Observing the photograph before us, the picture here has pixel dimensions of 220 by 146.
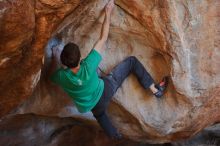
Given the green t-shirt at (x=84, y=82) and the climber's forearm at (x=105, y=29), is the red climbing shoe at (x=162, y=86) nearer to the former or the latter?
the green t-shirt at (x=84, y=82)

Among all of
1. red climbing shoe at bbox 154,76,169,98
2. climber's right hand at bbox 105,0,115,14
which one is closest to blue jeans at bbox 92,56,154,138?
red climbing shoe at bbox 154,76,169,98

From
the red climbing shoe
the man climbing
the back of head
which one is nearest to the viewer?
the back of head

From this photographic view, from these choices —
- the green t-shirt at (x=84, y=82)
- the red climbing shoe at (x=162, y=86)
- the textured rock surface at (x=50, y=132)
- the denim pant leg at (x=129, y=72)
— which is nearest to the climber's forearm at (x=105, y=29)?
the green t-shirt at (x=84, y=82)

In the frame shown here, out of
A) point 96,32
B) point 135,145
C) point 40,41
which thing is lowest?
point 135,145

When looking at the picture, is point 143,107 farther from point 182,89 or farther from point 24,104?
point 24,104

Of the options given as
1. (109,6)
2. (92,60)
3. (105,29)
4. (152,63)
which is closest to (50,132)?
(152,63)

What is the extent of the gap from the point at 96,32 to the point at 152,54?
571 mm

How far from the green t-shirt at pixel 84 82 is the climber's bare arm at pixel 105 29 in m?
0.06

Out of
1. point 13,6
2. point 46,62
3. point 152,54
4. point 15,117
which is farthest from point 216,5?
point 15,117

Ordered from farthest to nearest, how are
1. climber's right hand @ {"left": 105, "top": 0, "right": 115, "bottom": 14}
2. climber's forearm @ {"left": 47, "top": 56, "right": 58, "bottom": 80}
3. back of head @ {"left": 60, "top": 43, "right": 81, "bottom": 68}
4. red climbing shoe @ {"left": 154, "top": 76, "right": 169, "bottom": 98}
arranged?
red climbing shoe @ {"left": 154, "top": 76, "right": 169, "bottom": 98} < climber's forearm @ {"left": 47, "top": 56, "right": 58, "bottom": 80} < climber's right hand @ {"left": 105, "top": 0, "right": 115, "bottom": 14} < back of head @ {"left": 60, "top": 43, "right": 81, "bottom": 68}

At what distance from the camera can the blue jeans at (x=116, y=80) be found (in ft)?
11.4

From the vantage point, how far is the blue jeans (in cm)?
347

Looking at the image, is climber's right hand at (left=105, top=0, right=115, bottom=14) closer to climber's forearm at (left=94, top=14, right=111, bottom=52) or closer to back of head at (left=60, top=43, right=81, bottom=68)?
climber's forearm at (left=94, top=14, right=111, bottom=52)

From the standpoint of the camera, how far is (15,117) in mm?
4016
